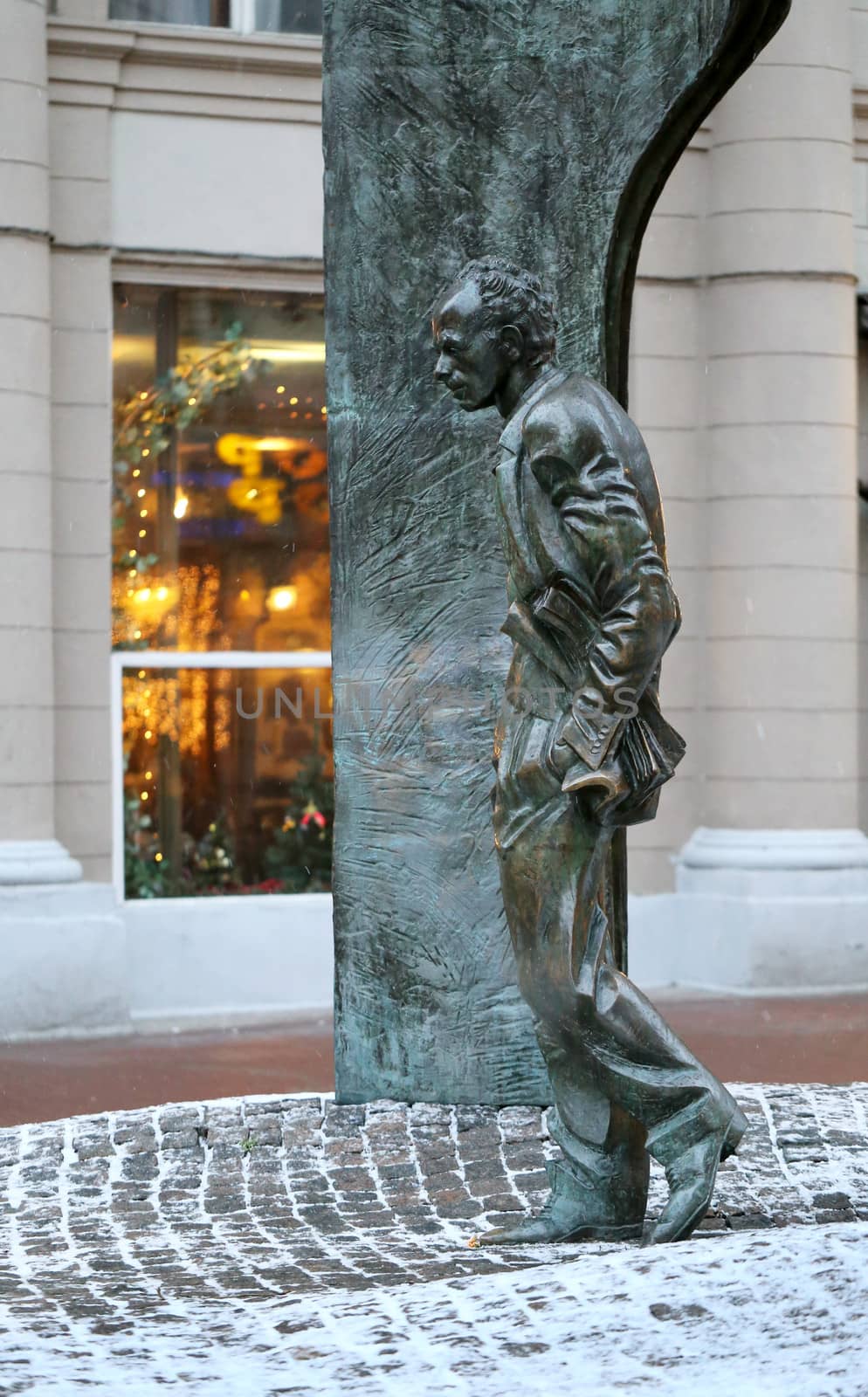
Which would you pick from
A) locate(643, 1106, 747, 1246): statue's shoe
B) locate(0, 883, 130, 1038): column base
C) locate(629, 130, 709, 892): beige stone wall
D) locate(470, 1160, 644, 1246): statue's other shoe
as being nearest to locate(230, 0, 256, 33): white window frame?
locate(629, 130, 709, 892): beige stone wall

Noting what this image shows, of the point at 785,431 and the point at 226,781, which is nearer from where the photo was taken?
the point at 226,781

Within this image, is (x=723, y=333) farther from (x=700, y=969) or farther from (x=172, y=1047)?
(x=172, y=1047)

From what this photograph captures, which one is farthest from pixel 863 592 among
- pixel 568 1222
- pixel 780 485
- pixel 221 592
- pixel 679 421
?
pixel 568 1222

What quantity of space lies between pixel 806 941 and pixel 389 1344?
8.08 metres

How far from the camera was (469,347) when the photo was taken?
15.6ft

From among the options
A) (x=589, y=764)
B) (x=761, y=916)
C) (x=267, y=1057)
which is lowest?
(x=267, y=1057)

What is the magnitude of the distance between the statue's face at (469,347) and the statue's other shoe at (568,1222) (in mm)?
1809

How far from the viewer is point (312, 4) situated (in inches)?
440

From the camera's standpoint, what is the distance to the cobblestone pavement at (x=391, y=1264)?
3098 millimetres

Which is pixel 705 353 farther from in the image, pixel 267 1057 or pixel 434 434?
pixel 434 434

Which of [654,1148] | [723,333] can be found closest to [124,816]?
[723,333]

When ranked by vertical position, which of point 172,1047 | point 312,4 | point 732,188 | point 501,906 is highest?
point 312,4

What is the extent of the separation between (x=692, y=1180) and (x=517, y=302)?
1.99 meters

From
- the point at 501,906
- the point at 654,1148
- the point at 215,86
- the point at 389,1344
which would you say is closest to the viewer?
the point at 389,1344
